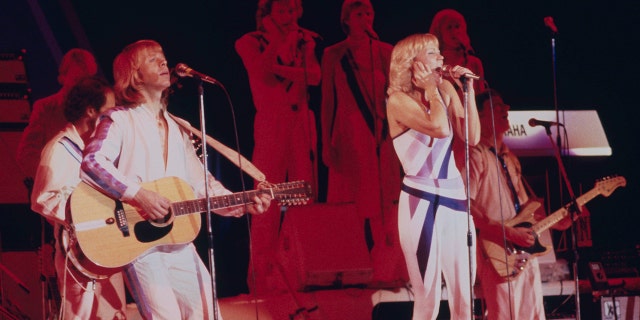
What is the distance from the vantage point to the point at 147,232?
4.44 metres

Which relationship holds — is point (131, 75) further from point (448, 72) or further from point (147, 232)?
point (448, 72)

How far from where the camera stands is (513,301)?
6449 millimetres

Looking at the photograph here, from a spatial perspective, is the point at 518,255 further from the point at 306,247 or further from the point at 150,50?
the point at 150,50

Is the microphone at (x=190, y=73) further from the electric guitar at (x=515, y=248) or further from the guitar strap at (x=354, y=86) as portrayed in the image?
the guitar strap at (x=354, y=86)

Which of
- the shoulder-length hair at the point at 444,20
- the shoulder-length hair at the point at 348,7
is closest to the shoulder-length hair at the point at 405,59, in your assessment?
the shoulder-length hair at the point at 444,20

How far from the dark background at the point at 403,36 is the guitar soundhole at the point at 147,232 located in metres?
3.75

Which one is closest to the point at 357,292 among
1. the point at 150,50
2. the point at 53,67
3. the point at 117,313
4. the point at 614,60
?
the point at 117,313

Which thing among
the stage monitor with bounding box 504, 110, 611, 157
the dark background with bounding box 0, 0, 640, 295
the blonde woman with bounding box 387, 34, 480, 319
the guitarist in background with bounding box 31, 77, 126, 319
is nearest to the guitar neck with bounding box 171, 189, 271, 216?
the guitarist in background with bounding box 31, 77, 126, 319

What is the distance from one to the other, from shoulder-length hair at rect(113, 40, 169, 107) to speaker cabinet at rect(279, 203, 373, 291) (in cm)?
278

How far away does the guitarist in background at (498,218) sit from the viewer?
6.50m

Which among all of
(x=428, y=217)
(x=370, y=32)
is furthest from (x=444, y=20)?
(x=428, y=217)

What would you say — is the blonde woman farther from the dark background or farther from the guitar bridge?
the dark background

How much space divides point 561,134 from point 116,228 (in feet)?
19.6

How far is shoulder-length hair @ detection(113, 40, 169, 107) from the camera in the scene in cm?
475
